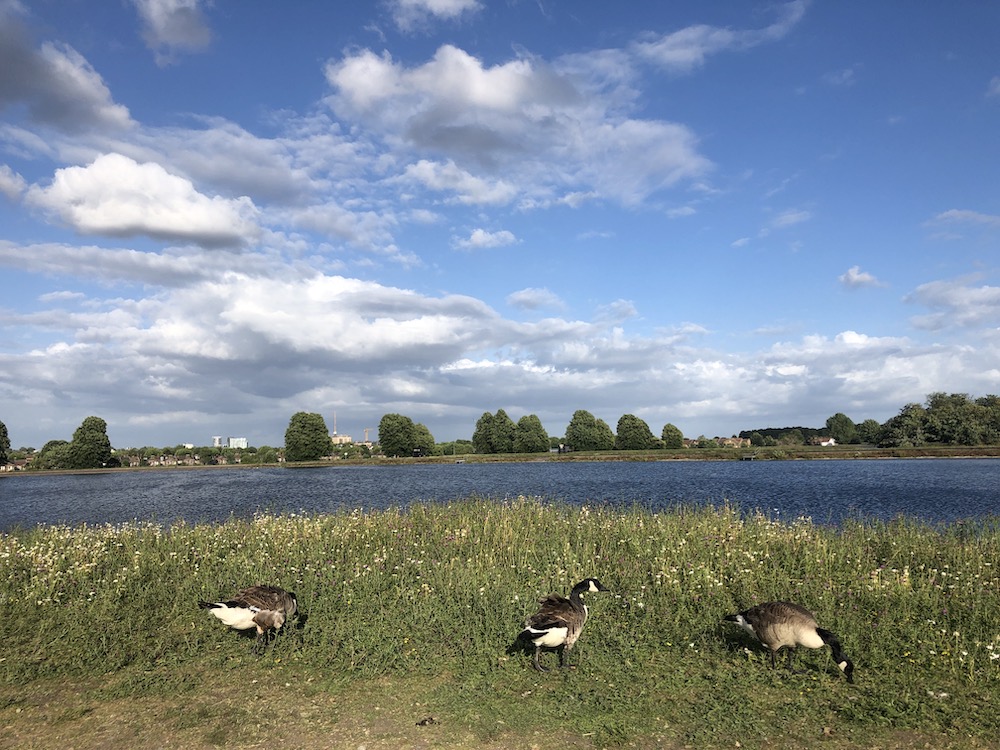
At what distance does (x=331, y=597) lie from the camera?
11.8 m

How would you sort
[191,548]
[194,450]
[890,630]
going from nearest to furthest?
[890,630], [191,548], [194,450]

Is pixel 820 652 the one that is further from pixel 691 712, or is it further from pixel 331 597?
pixel 331 597

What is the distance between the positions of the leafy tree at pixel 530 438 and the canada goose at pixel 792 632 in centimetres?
13630

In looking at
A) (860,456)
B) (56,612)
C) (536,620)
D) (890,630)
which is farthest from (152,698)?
(860,456)

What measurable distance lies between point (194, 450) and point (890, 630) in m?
183

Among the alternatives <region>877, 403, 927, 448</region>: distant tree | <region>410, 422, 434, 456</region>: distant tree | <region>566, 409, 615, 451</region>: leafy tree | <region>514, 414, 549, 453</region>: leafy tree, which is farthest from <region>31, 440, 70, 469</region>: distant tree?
<region>877, 403, 927, 448</region>: distant tree

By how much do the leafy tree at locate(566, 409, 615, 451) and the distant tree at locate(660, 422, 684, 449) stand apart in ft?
42.8

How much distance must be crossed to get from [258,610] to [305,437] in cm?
12850

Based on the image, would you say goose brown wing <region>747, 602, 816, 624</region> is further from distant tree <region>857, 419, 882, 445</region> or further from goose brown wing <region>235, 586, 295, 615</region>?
distant tree <region>857, 419, 882, 445</region>

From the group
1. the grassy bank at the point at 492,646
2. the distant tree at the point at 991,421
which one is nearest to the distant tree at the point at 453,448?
the distant tree at the point at 991,421

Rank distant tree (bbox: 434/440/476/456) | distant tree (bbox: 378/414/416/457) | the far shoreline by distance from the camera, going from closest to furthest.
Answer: the far shoreline < distant tree (bbox: 378/414/416/457) < distant tree (bbox: 434/440/476/456)

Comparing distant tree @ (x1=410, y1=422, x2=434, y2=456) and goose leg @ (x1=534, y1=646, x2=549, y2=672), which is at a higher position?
distant tree @ (x1=410, y1=422, x2=434, y2=456)

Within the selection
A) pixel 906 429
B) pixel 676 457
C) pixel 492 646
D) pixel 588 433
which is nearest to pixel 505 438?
pixel 588 433

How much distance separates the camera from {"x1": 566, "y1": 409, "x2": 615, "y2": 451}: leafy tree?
147 metres
